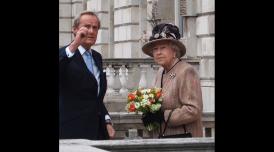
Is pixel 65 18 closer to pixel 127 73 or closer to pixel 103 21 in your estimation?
pixel 103 21

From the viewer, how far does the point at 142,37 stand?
23.3m

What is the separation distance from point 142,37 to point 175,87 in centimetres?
1554

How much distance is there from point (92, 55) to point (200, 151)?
145cm

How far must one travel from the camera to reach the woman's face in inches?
308

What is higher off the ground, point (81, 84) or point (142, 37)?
point (142, 37)

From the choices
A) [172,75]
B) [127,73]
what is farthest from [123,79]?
[172,75]

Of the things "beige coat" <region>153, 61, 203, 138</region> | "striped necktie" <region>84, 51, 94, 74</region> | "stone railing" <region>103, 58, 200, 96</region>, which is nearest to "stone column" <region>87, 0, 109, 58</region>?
"stone railing" <region>103, 58, 200, 96</region>

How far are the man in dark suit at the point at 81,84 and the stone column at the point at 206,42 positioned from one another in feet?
32.1

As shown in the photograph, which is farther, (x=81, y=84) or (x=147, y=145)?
(x=81, y=84)

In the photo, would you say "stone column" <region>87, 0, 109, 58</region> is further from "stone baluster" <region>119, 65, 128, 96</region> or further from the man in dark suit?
the man in dark suit
